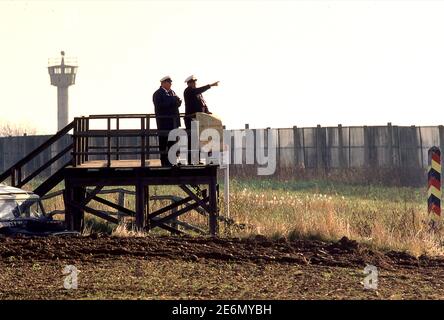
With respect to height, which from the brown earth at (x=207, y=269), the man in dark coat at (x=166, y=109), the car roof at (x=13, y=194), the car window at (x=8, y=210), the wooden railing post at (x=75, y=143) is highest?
the man in dark coat at (x=166, y=109)

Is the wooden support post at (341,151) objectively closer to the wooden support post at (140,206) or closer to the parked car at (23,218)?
the wooden support post at (140,206)

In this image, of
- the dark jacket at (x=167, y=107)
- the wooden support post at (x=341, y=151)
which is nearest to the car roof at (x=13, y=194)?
the dark jacket at (x=167, y=107)

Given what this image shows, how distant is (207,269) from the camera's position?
1388 cm

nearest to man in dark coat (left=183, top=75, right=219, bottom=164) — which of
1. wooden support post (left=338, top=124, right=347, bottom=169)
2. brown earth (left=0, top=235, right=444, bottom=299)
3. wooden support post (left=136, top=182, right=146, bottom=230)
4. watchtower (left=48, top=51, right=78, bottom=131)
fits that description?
wooden support post (left=136, top=182, right=146, bottom=230)

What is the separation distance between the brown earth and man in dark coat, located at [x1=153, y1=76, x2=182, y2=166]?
3.81 m

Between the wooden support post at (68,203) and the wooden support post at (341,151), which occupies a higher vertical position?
the wooden support post at (341,151)

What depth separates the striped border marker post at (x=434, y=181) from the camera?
20.0 metres

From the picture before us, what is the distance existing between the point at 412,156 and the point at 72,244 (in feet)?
99.3
